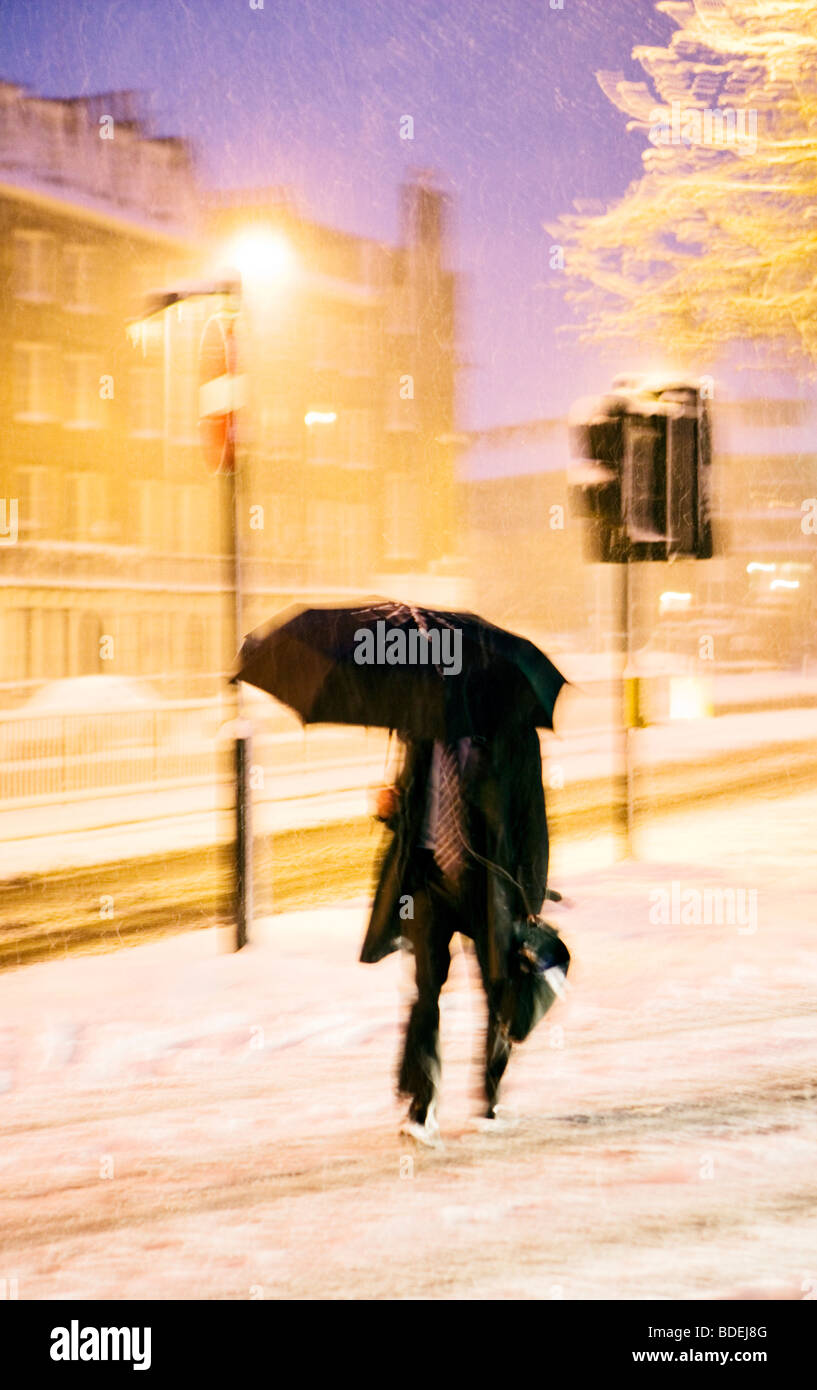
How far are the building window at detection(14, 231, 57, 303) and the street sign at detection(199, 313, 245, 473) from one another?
22957 millimetres

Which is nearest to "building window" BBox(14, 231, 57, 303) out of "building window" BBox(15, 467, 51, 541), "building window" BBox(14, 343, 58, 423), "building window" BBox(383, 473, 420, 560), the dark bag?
"building window" BBox(14, 343, 58, 423)

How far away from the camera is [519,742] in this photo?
405 cm

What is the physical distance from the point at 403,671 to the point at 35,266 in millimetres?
27167

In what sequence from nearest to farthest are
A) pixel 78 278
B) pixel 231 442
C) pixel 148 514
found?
pixel 231 442 → pixel 78 278 → pixel 148 514

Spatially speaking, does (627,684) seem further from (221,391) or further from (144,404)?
(144,404)

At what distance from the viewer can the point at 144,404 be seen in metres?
29.5

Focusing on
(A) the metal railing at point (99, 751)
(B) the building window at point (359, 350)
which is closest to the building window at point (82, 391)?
(B) the building window at point (359, 350)

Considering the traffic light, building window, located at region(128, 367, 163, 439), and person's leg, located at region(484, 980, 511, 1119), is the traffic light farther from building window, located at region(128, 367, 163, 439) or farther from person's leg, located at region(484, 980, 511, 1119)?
building window, located at region(128, 367, 163, 439)

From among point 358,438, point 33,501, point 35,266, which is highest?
point 35,266

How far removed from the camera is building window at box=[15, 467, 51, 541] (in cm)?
2722

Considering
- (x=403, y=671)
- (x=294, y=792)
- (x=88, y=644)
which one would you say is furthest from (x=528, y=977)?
(x=88, y=644)

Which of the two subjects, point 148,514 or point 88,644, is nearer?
point 88,644

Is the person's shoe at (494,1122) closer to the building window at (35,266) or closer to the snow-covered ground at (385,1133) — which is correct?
the snow-covered ground at (385,1133)

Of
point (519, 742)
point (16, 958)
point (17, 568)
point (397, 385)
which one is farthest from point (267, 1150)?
point (397, 385)
